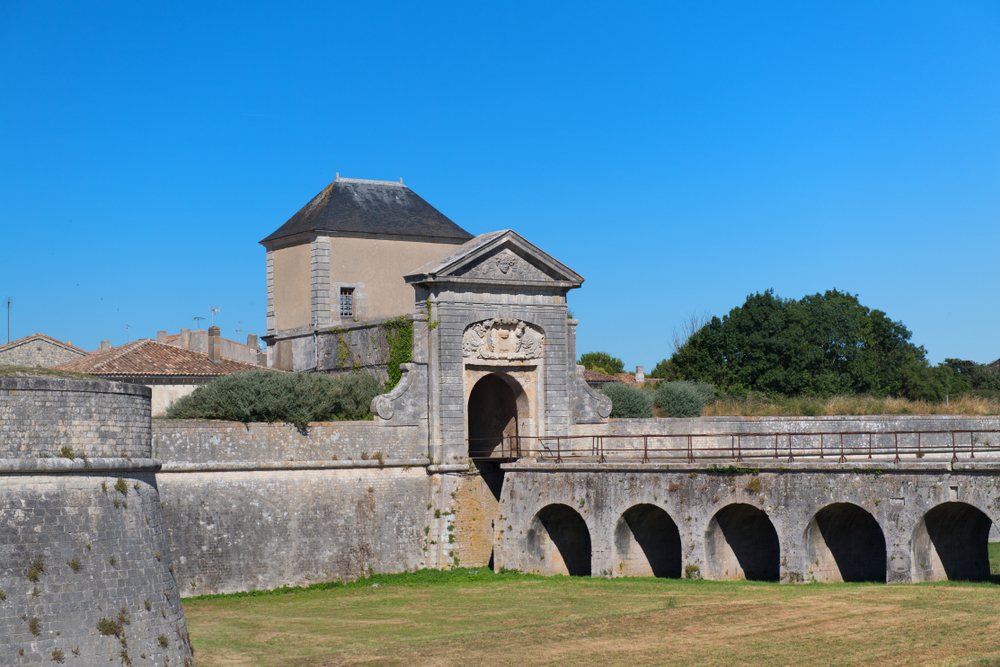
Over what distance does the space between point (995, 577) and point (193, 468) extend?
16126 millimetres

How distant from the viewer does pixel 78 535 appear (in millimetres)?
15844

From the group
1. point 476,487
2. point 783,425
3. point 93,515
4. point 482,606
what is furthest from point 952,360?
point 93,515

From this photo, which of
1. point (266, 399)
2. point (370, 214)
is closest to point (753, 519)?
point (266, 399)

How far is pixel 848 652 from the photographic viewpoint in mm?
18281

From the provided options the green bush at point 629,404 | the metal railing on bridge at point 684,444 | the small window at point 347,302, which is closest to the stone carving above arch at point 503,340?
the metal railing on bridge at point 684,444

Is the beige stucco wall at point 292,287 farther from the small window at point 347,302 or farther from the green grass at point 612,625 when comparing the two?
the green grass at point 612,625

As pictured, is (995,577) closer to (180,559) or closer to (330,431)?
(330,431)

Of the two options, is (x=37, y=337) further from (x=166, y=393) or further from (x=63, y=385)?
(x=63, y=385)

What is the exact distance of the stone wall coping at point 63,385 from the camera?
50.9 ft

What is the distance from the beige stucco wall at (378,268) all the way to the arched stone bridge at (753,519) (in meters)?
6.95

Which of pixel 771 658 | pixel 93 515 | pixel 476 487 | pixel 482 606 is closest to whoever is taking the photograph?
pixel 93 515

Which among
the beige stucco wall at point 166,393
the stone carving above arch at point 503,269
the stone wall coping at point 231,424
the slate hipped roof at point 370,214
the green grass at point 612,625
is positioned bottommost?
the green grass at point 612,625

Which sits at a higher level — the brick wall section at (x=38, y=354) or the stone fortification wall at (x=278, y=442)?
the brick wall section at (x=38, y=354)

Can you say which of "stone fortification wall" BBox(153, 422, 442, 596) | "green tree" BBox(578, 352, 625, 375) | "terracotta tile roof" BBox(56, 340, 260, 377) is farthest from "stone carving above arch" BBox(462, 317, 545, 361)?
"green tree" BBox(578, 352, 625, 375)
